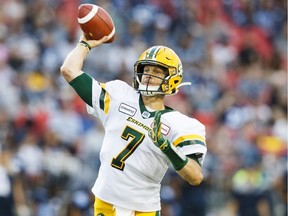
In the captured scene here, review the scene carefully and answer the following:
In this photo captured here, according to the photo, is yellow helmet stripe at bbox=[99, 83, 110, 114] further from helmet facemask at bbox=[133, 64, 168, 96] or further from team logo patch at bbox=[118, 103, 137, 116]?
helmet facemask at bbox=[133, 64, 168, 96]

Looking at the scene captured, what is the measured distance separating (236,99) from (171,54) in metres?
7.78

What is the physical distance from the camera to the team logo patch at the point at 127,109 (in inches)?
235

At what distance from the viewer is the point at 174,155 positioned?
554 centimetres

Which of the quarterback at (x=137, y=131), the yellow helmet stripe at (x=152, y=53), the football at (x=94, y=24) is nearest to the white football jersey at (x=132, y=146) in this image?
the quarterback at (x=137, y=131)

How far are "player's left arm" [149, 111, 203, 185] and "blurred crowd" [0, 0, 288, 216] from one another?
4.21 m

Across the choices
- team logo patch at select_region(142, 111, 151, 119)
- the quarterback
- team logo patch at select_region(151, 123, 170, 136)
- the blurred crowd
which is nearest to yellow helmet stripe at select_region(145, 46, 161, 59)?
the quarterback

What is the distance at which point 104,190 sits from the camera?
5973 mm

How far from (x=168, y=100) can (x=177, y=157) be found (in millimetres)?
7506

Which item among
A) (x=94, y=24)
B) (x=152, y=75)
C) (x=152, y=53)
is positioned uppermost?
(x=94, y=24)

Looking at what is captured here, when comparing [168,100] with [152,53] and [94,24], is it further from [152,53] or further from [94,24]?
[152,53]

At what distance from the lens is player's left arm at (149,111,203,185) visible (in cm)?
543

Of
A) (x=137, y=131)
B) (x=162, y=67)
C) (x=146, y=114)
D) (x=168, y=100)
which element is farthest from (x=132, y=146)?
(x=168, y=100)

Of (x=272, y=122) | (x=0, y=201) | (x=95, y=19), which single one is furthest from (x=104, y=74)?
(x=95, y=19)

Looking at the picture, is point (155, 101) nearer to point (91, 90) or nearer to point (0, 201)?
point (91, 90)
